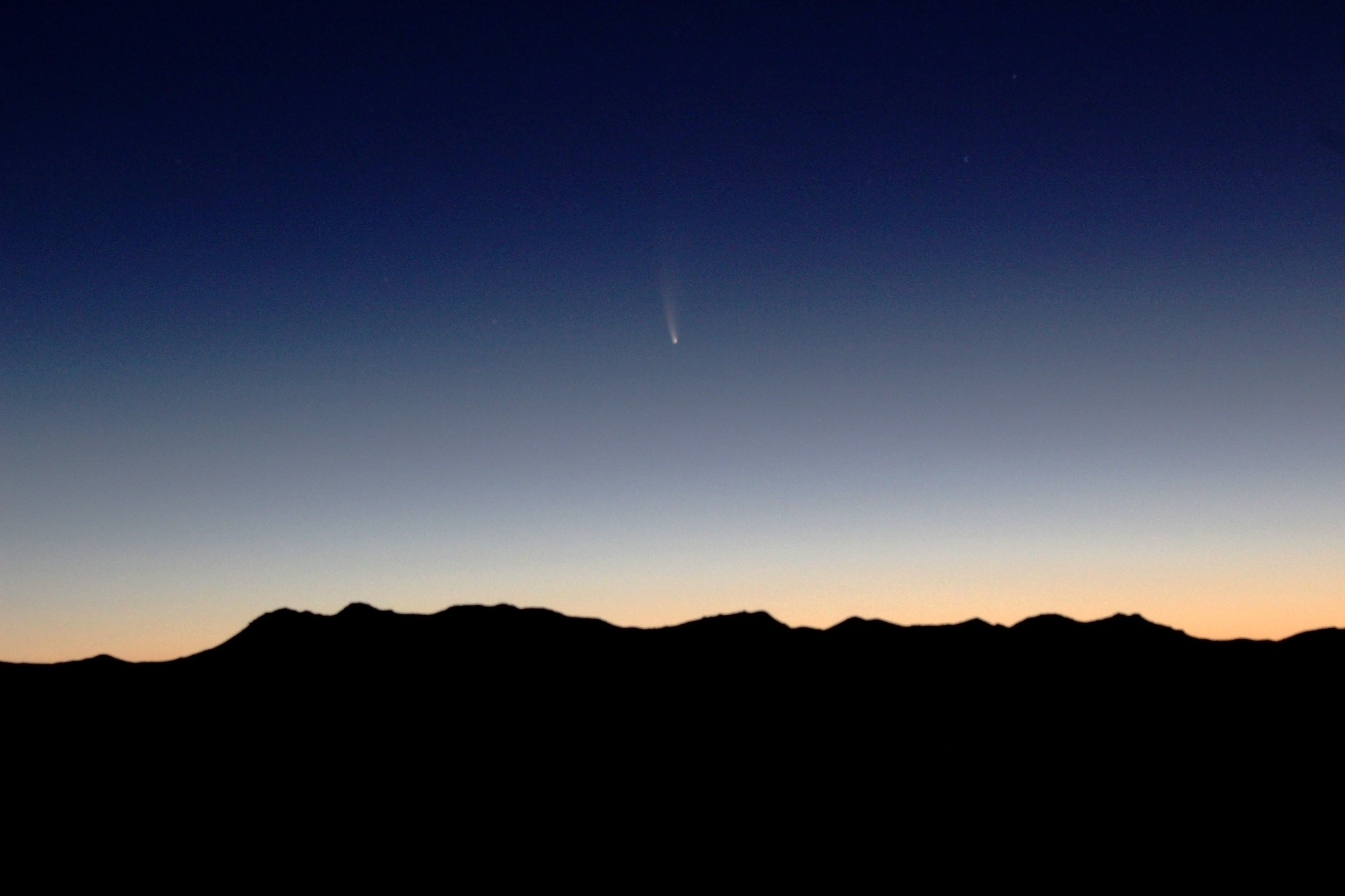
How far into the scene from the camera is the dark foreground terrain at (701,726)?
23.0m

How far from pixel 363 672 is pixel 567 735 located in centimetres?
897

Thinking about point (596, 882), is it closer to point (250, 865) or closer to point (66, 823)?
point (250, 865)

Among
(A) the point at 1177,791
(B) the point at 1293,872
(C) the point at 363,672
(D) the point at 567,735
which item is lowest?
(B) the point at 1293,872

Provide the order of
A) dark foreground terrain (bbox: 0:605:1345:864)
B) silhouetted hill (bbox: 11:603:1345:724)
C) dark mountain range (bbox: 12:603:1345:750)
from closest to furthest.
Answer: dark foreground terrain (bbox: 0:605:1345:864) < dark mountain range (bbox: 12:603:1345:750) < silhouetted hill (bbox: 11:603:1345:724)

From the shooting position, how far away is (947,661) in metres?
36.6

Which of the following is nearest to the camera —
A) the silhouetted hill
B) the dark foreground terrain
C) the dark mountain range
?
the dark foreground terrain

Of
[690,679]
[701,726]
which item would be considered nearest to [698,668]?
[690,679]

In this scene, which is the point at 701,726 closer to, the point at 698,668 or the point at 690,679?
the point at 690,679

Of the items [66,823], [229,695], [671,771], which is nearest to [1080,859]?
[671,771]

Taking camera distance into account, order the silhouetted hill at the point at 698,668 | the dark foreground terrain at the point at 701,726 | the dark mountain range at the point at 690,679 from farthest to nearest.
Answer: the silhouetted hill at the point at 698,668, the dark mountain range at the point at 690,679, the dark foreground terrain at the point at 701,726

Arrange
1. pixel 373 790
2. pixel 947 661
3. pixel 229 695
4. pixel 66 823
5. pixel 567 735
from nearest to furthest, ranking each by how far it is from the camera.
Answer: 1. pixel 66 823
2. pixel 373 790
3. pixel 567 735
4. pixel 229 695
5. pixel 947 661

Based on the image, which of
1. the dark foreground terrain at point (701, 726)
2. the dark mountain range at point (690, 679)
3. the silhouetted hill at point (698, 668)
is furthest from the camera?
the silhouetted hill at point (698, 668)

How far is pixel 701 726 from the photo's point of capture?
Result: 29.0 metres

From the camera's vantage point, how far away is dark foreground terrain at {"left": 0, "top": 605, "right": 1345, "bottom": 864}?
23.0 m
